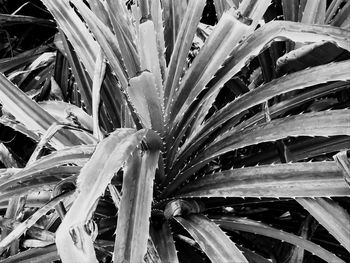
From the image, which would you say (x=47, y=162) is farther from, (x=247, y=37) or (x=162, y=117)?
(x=247, y=37)

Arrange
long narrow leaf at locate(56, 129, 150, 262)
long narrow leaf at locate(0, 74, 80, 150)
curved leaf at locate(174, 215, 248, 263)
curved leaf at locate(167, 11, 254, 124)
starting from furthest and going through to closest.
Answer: long narrow leaf at locate(0, 74, 80, 150), curved leaf at locate(167, 11, 254, 124), curved leaf at locate(174, 215, 248, 263), long narrow leaf at locate(56, 129, 150, 262)

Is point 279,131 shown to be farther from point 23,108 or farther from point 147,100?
point 23,108

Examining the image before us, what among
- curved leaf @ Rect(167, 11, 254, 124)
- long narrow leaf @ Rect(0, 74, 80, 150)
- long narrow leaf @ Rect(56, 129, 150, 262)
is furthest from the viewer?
long narrow leaf @ Rect(0, 74, 80, 150)

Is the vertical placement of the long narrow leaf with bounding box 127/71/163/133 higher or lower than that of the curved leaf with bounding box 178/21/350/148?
lower

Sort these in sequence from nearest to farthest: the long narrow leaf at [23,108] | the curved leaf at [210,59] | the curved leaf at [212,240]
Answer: the curved leaf at [212,240], the curved leaf at [210,59], the long narrow leaf at [23,108]

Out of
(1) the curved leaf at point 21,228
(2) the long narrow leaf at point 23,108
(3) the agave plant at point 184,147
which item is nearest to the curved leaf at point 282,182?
(3) the agave plant at point 184,147

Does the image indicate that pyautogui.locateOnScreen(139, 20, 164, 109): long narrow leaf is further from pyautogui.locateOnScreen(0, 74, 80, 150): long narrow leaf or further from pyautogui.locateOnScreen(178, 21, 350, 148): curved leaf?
pyautogui.locateOnScreen(0, 74, 80, 150): long narrow leaf

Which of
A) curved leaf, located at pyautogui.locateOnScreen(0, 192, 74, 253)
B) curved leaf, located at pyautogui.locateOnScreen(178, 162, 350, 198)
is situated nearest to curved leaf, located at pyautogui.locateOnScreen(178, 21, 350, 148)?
curved leaf, located at pyautogui.locateOnScreen(178, 162, 350, 198)

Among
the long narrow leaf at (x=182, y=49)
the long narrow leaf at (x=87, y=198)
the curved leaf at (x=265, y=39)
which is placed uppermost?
the long narrow leaf at (x=182, y=49)

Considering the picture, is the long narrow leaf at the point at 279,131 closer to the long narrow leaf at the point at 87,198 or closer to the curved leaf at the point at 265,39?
the curved leaf at the point at 265,39

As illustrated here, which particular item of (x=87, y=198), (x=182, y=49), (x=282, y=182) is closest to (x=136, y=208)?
(x=87, y=198)
